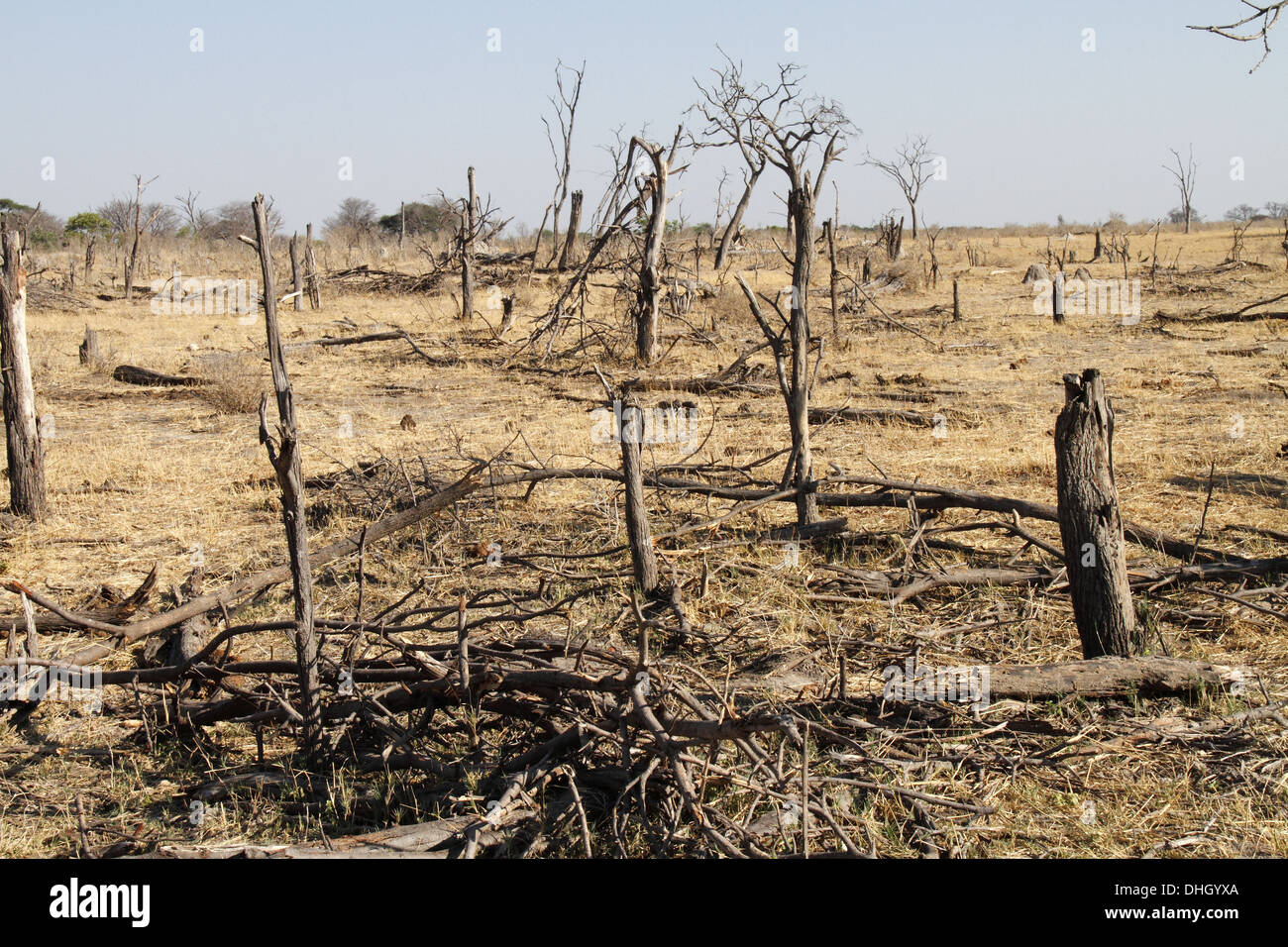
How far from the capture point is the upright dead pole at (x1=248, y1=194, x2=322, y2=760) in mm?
3125

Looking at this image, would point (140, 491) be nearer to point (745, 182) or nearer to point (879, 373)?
point (879, 373)

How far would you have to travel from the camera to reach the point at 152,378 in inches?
554

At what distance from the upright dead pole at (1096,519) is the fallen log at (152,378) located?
11.8 metres

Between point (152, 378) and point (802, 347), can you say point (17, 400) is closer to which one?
point (802, 347)

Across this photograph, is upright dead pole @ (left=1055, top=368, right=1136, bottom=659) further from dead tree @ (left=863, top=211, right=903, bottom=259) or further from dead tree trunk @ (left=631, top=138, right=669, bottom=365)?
dead tree @ (left=863, top=211, right=903, bottom=259)

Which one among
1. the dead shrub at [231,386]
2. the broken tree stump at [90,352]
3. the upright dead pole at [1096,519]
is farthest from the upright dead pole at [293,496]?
the broken tree stump at [90,352]

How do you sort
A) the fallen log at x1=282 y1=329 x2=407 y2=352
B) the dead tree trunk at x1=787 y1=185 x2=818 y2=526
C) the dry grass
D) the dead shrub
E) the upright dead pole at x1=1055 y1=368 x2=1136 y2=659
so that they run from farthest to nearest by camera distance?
the fallen log at x1=282 y1=329 x2=407 y2=352 < the dead shrub < the dead tree trunk at x1=787 y1=185 x2=818 y2=526 < the upright dead pole at x1=1055 y1=368 x2=1136 y2=659 < the dry grass

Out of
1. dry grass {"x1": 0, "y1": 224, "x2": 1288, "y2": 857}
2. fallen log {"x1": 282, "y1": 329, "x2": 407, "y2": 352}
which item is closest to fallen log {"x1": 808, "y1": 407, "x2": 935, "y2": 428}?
dry grass {"x1": 0, "y1": 224, "x2": 1288, "y2": 857}

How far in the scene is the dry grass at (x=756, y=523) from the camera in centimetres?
336

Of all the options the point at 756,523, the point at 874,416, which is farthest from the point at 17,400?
the point at 874,416

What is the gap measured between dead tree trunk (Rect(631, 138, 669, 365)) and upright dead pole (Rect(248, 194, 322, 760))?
10.5 m

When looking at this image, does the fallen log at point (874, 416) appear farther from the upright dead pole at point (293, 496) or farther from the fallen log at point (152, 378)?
the fallen log at point (152, 378)

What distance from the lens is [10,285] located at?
7.30 m

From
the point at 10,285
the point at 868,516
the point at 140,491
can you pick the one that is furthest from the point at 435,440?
the point at 868,516
